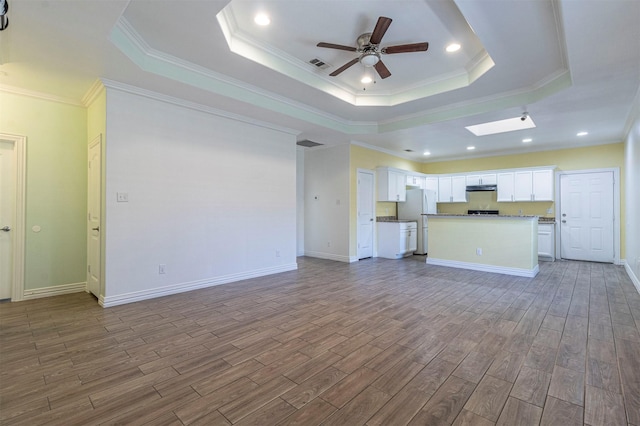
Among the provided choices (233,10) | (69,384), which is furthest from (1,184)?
(233,10)

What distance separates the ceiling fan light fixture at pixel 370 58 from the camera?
3.34m

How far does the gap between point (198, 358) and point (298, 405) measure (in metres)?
1.01

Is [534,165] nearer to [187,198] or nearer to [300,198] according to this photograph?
[300,198]

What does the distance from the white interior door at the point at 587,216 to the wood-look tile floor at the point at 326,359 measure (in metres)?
3.10

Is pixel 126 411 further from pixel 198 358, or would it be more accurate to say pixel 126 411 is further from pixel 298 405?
pixel 298 405

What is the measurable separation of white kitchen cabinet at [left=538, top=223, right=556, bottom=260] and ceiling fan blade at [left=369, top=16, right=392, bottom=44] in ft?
20.8

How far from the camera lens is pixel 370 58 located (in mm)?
3375

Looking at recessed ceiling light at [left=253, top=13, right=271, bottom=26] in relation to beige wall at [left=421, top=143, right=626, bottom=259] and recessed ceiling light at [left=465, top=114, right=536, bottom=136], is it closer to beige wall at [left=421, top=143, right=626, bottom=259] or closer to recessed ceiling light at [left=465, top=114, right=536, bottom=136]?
recessed ceiling light at [left=465, top=114, right=536, bottom=136]

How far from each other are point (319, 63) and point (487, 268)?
4.64 m

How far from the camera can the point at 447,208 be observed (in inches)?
346

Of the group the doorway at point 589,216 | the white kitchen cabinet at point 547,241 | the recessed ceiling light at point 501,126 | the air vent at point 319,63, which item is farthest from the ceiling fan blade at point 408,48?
the doorway at point 589,216

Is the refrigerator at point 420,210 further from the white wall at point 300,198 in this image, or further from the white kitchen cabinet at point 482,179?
the white wall at point 300,198

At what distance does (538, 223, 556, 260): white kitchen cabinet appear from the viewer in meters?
6.76


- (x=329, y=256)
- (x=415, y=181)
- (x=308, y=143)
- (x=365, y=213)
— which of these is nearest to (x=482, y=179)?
(x=415, y=181)
